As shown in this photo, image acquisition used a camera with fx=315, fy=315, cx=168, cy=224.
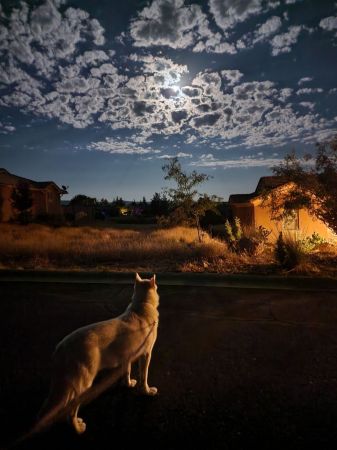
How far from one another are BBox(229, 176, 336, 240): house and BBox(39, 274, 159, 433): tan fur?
9.14m

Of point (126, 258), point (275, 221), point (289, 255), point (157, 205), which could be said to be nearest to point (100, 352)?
point (289, 255)

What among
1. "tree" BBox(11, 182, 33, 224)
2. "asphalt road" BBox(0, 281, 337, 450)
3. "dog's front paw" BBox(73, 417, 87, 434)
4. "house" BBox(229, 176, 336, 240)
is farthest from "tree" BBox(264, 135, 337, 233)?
"tree" BBox(11, 182, 33, 224)

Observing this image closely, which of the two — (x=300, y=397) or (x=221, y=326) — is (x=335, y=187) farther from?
(x=300, y=397)

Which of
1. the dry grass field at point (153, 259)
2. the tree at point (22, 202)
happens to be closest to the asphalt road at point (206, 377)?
the dry grass field at point (153, 259)

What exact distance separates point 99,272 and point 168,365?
18.4 feet

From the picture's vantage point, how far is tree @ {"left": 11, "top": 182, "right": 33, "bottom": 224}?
29.6m

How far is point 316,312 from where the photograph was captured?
222 inches

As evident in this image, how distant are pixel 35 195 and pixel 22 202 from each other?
19.9ft

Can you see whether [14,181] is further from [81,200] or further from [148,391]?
[148,391]

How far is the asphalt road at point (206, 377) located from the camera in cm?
261

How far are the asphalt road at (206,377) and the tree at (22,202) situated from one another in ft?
83.2

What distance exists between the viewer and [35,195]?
35500 millimetres

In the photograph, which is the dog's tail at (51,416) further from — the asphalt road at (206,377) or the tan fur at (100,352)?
the asphalt road at (206,377)

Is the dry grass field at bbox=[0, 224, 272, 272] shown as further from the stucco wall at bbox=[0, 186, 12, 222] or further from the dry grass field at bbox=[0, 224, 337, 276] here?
the stucco wall at bbox=[0, 186, 12, 222]
